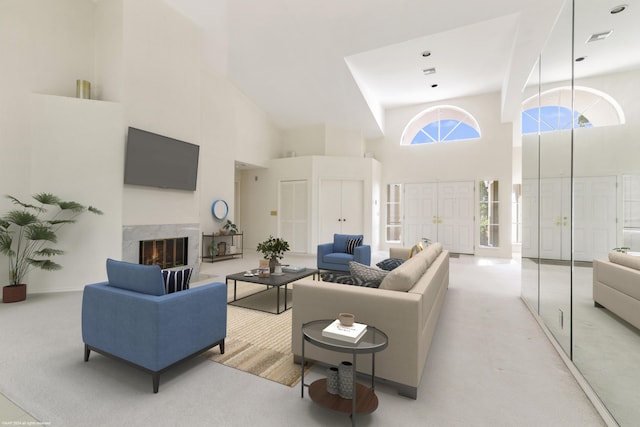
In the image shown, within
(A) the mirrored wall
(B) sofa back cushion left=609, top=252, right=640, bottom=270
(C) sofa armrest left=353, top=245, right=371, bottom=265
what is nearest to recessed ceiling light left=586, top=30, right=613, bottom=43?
(A) the mirrored wall

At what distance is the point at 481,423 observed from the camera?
5.69 feet

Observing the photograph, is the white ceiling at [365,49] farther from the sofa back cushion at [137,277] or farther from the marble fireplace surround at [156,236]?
the sofa back cushion at [137,277]

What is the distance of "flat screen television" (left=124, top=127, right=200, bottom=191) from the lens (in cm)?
469

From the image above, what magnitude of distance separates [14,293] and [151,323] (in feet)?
11.9

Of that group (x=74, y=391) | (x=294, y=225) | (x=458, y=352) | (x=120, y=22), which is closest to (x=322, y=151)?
(x=294, y=225)

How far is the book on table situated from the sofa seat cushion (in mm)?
3374

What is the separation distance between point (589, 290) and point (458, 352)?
1121 mm

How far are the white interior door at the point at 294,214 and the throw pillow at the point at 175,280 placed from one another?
622 centimetres

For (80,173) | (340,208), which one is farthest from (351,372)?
(340,208)

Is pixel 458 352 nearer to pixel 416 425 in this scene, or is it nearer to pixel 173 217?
pixel 416 425

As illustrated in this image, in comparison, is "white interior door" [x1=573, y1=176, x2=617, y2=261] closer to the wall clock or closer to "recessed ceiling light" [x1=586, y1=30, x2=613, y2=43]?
"recessed ceiling light" [x1=586, y1=30, x2=613, y2=43]

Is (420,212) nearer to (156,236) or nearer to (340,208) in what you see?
(340,208)

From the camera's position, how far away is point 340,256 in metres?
5.39

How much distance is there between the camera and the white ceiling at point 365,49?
485 centimetres
